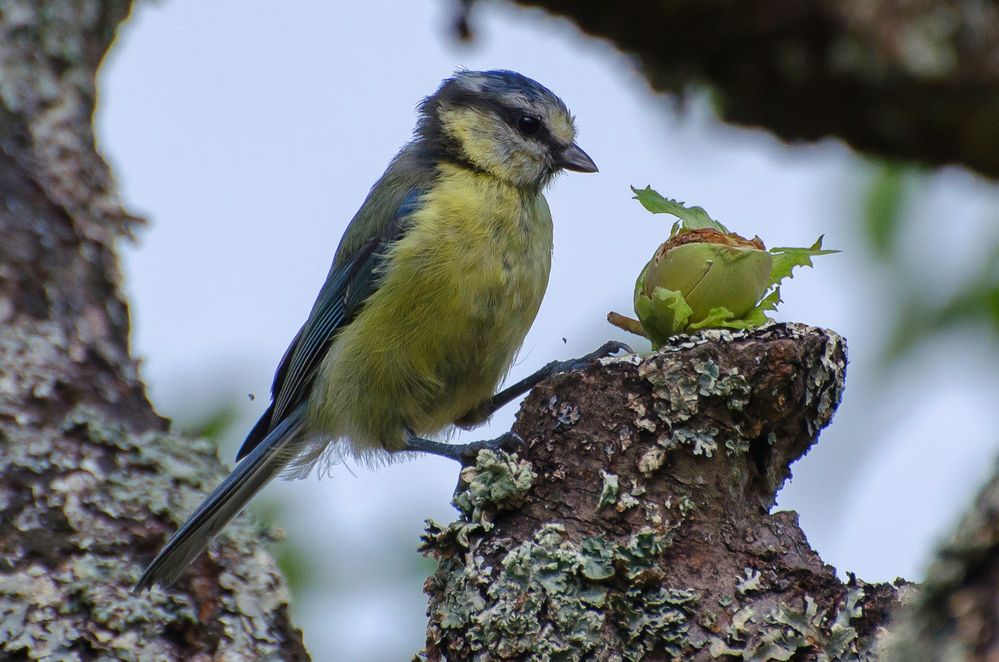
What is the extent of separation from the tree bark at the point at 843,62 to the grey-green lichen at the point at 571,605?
3.91 feet

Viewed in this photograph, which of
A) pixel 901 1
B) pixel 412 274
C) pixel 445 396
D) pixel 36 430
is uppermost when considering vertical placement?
pixel 412 274

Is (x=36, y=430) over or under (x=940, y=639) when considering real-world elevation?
over

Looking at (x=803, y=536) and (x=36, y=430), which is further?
(x=36, y=430)

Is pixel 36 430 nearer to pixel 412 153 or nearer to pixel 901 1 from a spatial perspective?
pixel 412 153

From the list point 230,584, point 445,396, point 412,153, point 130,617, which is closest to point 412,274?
point 445,396

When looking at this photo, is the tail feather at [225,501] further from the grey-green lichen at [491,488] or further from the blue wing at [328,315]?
the grey-green lichen at [491,488]

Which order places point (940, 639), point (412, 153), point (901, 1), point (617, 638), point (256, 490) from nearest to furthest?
point (940, 639), point (901, 1), point (617, 638), point (256, 490), point (412, 153)

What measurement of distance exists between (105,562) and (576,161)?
7.20 ft

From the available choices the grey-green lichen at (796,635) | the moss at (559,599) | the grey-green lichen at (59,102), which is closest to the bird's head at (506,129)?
the grey-green lichen at (59,102)

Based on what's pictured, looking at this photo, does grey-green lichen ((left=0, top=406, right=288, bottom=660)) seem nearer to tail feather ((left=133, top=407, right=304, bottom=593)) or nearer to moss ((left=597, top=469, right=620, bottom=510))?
tail feather ((left=133, top=407, right=304, bottom=593))

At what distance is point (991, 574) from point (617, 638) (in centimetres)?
130

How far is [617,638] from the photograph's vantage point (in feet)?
7.42

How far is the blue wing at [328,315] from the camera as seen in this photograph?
3.87 metres

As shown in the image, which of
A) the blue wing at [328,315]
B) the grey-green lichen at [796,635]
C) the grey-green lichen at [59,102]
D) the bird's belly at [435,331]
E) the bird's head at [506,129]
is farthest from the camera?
the bird's head at [506,129]
